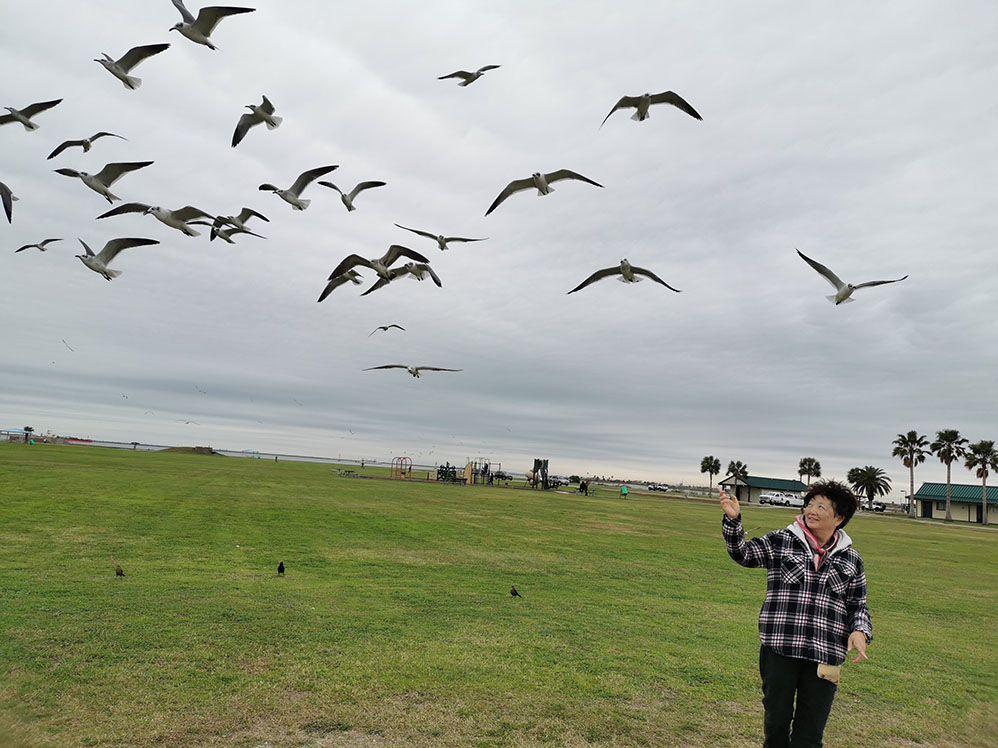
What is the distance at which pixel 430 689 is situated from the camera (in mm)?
7551

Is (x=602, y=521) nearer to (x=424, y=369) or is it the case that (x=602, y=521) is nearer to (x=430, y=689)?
(x=424, y=369)

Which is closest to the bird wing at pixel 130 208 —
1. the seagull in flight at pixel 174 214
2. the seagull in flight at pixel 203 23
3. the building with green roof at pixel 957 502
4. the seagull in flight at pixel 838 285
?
the seagull in flight at pixel 174 214

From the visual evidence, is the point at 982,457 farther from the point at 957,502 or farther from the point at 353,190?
the point at 353,190

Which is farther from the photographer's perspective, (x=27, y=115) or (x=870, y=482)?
(x=870, y=482)

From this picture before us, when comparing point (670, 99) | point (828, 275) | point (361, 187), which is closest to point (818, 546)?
point (828, 275)

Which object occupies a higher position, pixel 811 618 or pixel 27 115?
pixel 27 115

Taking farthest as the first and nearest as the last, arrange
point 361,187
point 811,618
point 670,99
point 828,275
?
point 361,187, point 670,99, point 828,275, point 811,618

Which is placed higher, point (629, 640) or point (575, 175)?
point (575, 175)

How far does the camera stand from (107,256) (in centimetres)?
1098

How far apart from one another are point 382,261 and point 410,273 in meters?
0.58

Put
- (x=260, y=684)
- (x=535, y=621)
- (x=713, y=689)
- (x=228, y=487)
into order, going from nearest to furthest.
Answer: (x=260, y=684), (x=713, y=689), (x=535, y=621), (x=228, y=487)

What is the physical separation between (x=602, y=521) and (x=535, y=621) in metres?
22.1

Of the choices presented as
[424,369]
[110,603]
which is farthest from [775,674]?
[424,369]

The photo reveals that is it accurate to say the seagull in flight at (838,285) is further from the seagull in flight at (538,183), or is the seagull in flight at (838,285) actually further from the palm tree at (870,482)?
the palm tree at (870,482)
